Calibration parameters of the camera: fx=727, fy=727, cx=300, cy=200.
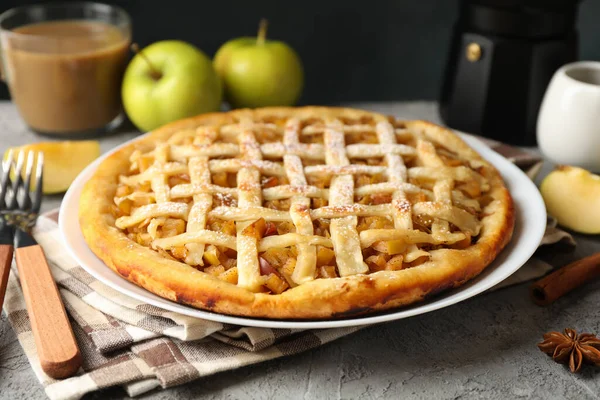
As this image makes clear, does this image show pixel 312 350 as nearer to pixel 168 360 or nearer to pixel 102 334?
pixel 168 360

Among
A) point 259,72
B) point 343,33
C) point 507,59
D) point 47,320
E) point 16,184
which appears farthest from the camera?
point 343,33

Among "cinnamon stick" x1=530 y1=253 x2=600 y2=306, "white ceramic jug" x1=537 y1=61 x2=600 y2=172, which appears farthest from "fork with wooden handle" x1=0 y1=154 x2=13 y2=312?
"white ceramic jug" x1=537 y1=61 x2=600 y2=172

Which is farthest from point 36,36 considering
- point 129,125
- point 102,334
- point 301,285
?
point 301,285

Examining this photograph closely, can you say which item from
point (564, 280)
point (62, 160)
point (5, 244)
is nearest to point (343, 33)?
point (62, 160)

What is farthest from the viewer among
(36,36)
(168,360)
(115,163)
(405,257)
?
(36,36)

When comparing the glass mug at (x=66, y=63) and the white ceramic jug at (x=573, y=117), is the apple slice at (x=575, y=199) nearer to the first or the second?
the white ceramic jug at (x=573, y=117)

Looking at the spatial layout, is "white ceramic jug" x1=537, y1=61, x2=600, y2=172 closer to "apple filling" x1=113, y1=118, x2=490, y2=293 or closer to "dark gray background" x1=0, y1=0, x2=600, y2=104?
"apple filling" x1=113, y1=118, x2=490, y2=293

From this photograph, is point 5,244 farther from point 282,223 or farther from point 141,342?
point 282,223
